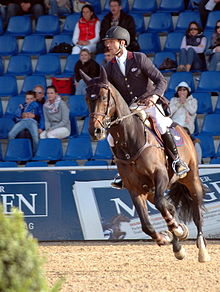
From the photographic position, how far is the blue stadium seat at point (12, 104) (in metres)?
16.4

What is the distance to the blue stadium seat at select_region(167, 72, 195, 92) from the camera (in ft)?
52.2

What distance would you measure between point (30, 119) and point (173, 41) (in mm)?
3710

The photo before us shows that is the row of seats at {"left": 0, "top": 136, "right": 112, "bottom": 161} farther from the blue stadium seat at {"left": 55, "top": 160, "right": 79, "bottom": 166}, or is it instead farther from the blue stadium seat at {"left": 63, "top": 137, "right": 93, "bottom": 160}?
the blue stadium seat at {"left": 55, "top": 160, "right": 79, "bottom": 166}

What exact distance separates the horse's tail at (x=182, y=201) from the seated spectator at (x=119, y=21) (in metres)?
5.75

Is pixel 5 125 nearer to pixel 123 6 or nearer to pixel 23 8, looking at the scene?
pixel 23 8

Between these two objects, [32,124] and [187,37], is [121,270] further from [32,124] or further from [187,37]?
[187,37]

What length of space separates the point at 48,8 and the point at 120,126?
10157 mm

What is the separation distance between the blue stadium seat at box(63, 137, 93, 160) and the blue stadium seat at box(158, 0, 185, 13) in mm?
4327

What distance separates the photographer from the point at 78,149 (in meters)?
14.9

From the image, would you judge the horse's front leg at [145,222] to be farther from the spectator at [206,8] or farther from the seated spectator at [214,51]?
the spectator at [206,8]

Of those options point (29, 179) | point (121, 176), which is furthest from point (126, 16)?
point (121, 176)

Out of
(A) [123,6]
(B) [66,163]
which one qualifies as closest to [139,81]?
(B) [66,163]

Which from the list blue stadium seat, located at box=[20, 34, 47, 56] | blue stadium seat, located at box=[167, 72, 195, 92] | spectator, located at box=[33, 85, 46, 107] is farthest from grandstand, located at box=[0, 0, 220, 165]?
spectator, located at box=[33, 85, 46, 107]

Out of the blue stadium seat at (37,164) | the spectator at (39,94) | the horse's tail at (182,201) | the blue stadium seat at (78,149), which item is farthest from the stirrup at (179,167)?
the spectator at (39,94)
